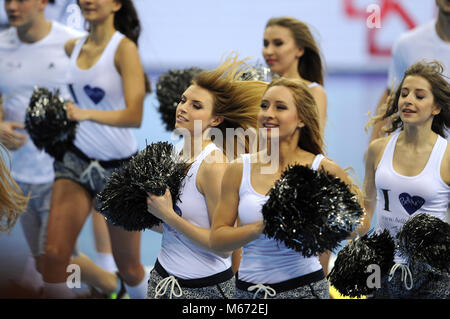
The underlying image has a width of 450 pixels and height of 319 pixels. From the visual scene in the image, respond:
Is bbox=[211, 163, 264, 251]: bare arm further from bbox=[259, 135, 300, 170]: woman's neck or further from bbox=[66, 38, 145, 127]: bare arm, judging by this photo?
bbox=[66, 38, 145, 127]: bare arm

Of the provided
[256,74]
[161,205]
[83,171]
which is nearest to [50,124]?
[83,171]

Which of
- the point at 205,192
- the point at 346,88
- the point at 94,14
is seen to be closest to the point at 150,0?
the point at 346,88

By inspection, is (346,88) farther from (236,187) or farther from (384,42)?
(236,187)

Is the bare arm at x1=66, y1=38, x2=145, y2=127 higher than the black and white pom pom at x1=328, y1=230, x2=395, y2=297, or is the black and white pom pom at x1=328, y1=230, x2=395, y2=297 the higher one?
the bare arm at x1=66, y1=38, x2=145, y2=127

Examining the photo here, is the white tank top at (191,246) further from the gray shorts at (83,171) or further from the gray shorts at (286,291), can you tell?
the gray shorts at (83,171)

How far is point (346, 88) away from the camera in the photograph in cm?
1233

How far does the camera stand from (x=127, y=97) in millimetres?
4027

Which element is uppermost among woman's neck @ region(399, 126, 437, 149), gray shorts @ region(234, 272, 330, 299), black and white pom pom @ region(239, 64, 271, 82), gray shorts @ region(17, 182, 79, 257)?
black and white pom pom @ region(239, 64, 271, 82)

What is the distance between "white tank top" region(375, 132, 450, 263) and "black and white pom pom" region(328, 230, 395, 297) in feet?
0.51

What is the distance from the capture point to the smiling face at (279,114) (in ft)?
8.98

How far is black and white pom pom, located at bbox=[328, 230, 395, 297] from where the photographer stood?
286 centimetres

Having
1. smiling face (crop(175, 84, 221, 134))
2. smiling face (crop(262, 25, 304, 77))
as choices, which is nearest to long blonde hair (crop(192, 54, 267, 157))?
smiling face (crop(175, 84, 221, 134))

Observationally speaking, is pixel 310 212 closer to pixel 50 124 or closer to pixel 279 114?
pixel 279 114
